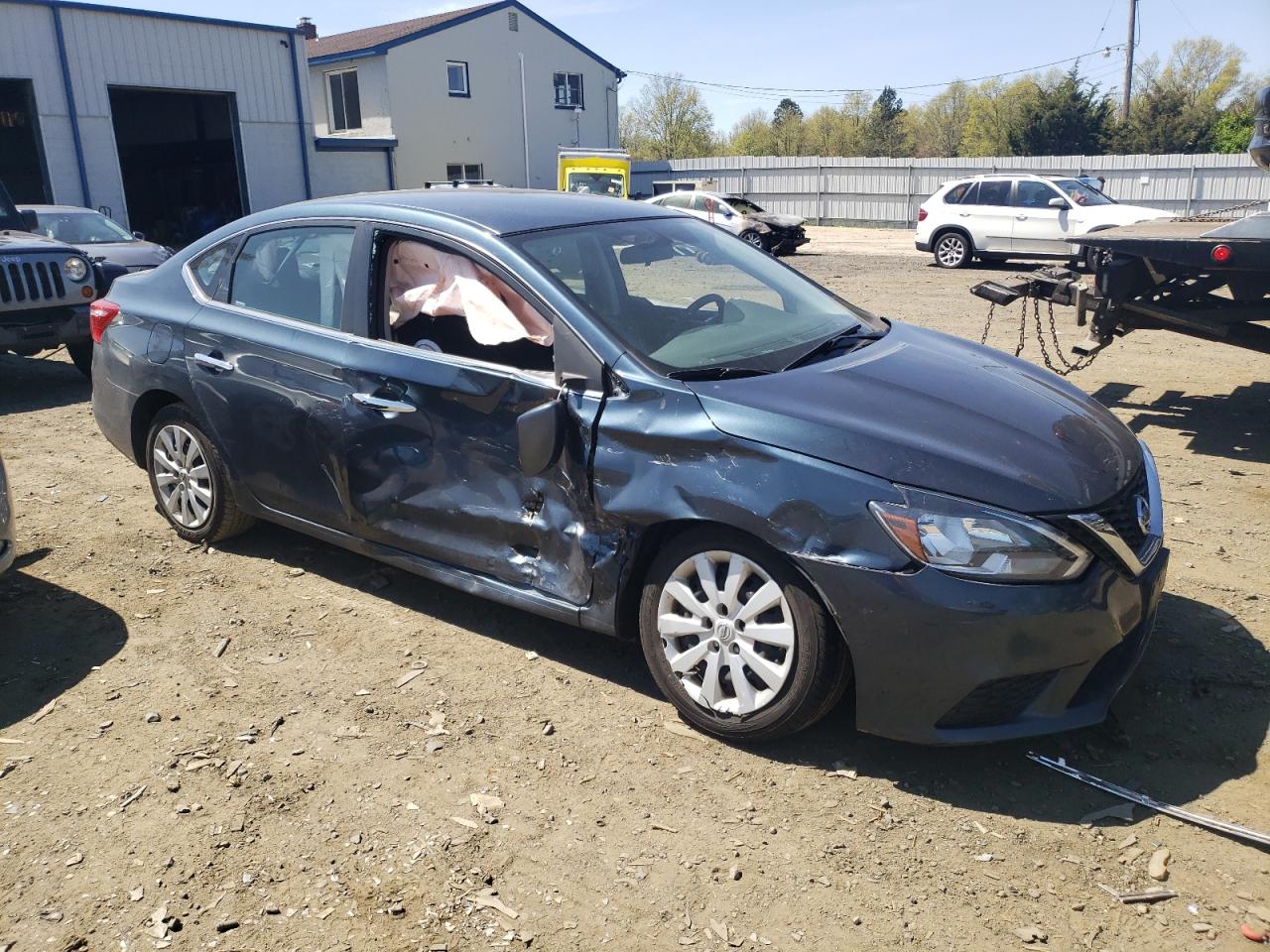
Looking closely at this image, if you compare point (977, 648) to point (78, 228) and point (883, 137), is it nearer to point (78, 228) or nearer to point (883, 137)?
point (78, 228)

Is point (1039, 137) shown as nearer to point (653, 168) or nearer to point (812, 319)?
point (653, 168)

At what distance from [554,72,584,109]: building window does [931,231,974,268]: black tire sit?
2450cm

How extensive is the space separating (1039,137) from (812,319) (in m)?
46.2

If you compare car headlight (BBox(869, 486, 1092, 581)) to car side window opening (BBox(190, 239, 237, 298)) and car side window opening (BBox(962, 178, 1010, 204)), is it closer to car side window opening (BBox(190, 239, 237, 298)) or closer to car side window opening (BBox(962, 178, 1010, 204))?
car side window opening (BBox(190, 239, 237, 298))

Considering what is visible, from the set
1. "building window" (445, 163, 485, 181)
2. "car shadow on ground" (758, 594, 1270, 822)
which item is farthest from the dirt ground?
"building window" (445, 163, 485, 181)

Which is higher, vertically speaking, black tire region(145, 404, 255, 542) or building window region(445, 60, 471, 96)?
building window region(445, 60, 471, 96)

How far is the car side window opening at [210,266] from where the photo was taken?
16.4ft

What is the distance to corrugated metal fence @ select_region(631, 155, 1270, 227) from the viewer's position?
29.7 metres

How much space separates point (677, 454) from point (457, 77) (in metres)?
37.2

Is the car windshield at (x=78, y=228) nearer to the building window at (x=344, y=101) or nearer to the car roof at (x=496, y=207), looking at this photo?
the car roof at (x=496, y=207)

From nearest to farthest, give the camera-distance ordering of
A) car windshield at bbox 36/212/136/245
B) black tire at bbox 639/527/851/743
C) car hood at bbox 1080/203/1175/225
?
1. black tire at bbox 639/527/851/743
2. car windshield at bbox 36/212/136/245
3. car hood at bbox 1080/203/1175/225

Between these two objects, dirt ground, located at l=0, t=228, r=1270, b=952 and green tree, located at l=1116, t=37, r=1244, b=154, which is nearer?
dirt ground, located at l=0, t=228, r=1270, b=952

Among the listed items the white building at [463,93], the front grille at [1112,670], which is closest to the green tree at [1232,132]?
the white building at [463,93]

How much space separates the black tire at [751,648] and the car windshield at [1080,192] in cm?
1821
